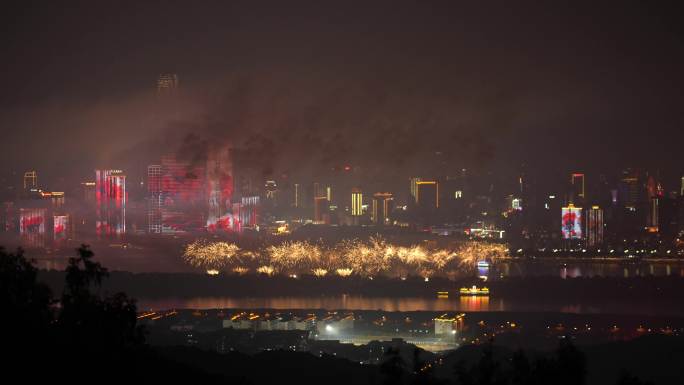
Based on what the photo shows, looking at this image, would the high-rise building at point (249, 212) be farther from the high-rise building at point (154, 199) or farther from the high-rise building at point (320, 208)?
the high-rise building at point (320, 208)

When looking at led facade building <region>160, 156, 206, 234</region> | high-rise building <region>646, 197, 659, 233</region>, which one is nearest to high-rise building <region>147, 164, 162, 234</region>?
led facade building <region>160, 156, 206, 234</region>

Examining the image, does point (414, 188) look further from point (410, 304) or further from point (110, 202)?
point (410, 304)

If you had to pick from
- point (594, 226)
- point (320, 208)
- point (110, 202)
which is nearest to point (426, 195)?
point (320, 208)

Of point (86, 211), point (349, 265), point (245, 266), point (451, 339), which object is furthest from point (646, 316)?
point (86, 211)

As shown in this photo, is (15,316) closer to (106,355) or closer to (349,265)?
(106,355)

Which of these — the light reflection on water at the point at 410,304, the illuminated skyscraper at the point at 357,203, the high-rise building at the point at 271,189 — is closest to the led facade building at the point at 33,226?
the high-rise building at the point at 271,189

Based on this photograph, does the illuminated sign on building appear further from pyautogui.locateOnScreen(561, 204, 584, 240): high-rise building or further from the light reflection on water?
the light reflection on water
